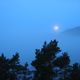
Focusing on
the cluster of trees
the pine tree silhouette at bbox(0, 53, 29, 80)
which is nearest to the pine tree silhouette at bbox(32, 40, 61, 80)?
the cluster of trees

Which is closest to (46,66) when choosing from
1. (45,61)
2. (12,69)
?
(45,61)

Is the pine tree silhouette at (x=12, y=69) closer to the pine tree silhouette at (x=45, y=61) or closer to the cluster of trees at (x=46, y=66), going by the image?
the cluster of trees at (x=46, y=66)

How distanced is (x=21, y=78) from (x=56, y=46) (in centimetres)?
733

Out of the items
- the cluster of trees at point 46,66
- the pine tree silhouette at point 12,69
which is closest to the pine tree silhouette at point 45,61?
the cluster of trees at point 46,66

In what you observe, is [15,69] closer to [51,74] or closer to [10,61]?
[10,61]

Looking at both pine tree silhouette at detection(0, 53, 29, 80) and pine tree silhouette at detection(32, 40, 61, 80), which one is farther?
pine tree silhouette at detection(0, 53, 29, 80)

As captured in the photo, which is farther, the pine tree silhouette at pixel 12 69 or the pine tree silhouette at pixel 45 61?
the pine tree silhouette at pixel 12 69

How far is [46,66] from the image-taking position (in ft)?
127

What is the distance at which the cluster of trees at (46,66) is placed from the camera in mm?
38531

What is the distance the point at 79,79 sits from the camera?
1567 inches

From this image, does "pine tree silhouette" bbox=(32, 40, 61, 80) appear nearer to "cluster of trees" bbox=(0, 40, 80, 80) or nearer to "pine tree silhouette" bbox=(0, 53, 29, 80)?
"cluster of trees" bbox=(0, 40, 80, 80)

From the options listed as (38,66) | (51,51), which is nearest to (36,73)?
(38,66)

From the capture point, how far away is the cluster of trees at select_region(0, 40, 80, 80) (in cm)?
3853

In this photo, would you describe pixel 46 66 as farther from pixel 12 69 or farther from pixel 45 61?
pixel 12 69
